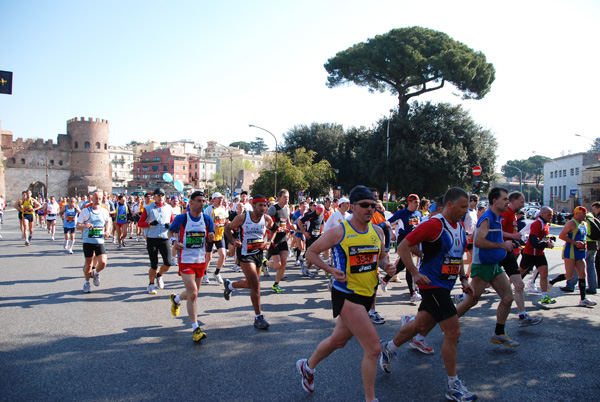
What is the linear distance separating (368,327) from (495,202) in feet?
9.16

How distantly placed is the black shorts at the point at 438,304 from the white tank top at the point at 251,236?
2787 millimetres

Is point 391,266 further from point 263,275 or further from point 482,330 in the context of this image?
point 263,275

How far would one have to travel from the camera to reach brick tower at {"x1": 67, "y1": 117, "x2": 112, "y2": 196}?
8369 centimetres

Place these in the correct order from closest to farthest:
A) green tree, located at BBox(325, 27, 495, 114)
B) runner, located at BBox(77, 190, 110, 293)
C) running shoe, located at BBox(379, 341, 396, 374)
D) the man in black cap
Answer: running shoe, located at BBox(379, 341, 396, 374), runner, located at BBox(77, 190, 110, 293), the man in black cap, green tree, located at BBox(325, 27, 495, 114)

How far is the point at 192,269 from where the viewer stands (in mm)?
5656

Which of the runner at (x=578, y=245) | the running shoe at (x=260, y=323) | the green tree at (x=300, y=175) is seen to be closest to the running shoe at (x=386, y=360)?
the running shoe at (x=260, y=323)

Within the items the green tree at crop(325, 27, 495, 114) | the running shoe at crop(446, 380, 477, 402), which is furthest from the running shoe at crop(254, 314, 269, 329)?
the green tree at crop(325, 27, 495, 114)

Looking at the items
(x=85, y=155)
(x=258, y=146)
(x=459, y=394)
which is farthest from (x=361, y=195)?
(x=258, y=146)

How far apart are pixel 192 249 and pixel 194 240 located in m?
0.14

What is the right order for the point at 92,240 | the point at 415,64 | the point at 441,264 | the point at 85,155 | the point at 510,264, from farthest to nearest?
the point at 85,155, the point at 415,64, the point at 92,240, the point at 510,264, the point at 441,264

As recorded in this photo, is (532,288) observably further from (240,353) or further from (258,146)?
(258,146)

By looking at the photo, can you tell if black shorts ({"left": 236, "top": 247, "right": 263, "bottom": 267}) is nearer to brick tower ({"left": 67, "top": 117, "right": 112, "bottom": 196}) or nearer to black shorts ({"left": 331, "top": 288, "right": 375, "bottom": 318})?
black shorts ({"left": 331, "top": 288, "right": 375, "bottom": 318})

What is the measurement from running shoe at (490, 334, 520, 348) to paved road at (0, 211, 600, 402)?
0.24 ft

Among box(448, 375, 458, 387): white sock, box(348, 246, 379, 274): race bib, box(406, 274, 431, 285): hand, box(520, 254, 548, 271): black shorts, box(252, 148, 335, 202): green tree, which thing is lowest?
box(448, 375, 458, 387): white sock
